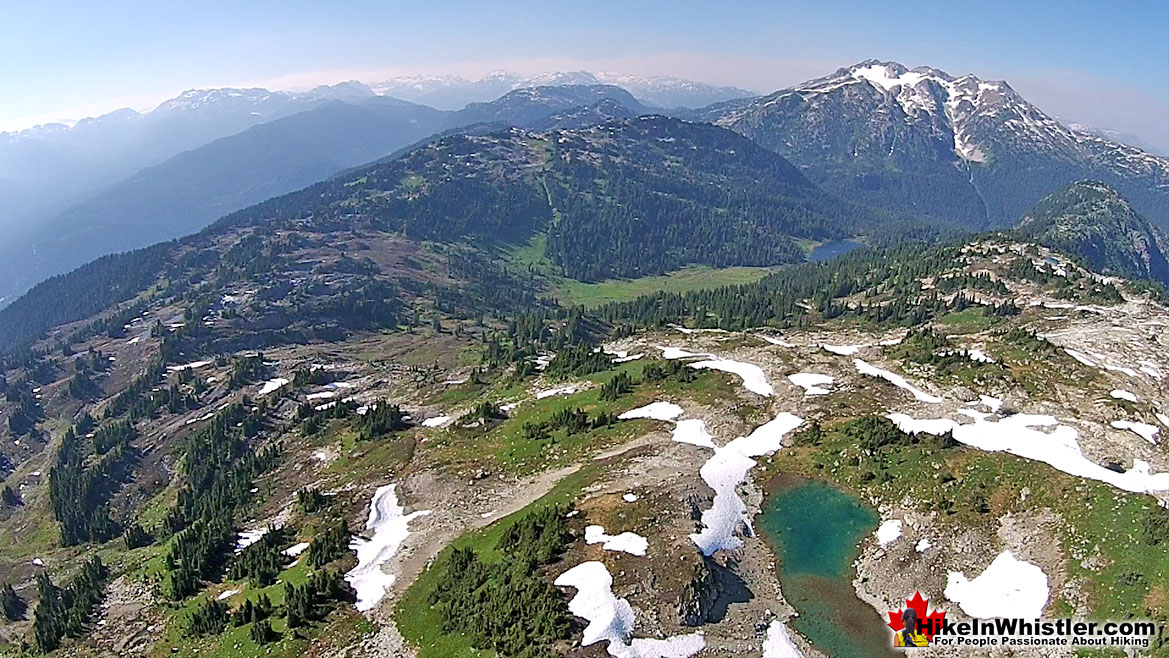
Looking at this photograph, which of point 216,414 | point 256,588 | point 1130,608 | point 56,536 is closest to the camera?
point 1130,608

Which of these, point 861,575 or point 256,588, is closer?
point 861,575

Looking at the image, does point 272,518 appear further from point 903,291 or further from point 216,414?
point 903,291

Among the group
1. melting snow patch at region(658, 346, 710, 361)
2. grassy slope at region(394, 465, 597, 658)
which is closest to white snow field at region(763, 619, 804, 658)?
grassy slope at region(394, 465, 597, 658)

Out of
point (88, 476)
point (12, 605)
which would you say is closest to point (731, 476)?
point (12, 605)

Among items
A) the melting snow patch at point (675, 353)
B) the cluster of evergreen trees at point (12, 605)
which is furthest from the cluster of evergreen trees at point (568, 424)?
the cluster of evergreen trees at point (12, 605)

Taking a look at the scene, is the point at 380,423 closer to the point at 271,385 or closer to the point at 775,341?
the point at 775,341

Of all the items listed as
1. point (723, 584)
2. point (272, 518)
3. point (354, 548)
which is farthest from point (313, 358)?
point (723, 584)
